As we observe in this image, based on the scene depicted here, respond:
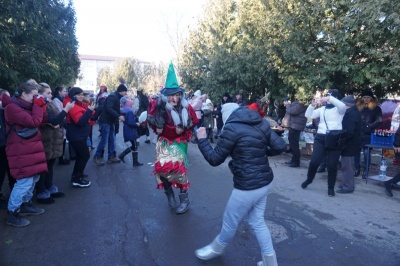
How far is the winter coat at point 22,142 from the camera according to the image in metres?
4.10

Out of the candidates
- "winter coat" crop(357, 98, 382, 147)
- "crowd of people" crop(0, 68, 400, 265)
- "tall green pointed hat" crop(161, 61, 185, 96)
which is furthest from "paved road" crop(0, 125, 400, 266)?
"tall green pointed hat" crop(161, 61, 185, 96)

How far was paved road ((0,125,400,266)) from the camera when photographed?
138 inches

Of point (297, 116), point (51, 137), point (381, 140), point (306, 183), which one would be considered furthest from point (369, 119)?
point (51, 137)

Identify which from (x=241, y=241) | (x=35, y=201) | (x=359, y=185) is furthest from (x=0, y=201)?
(x=359, y=185)

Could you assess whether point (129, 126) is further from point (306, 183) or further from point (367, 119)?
point (367, 119)

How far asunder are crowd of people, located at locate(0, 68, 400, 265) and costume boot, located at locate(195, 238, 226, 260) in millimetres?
10

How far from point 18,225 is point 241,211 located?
10.3ft

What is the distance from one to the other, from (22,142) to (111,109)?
344 centimetres

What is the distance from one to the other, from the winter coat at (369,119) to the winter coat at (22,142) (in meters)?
6.75

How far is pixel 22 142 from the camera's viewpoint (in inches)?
165

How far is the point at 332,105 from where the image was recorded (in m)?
5.68

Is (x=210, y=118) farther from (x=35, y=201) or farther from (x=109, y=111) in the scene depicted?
(x=35, y=201)

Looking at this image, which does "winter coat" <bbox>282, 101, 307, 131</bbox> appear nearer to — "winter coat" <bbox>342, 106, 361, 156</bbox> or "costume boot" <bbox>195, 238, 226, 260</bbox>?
"winter coat" <bbox>342, 106, 361, 156</bbox>

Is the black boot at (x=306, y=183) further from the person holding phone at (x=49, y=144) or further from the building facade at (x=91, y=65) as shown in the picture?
the building facade at (x=91, y=65)
